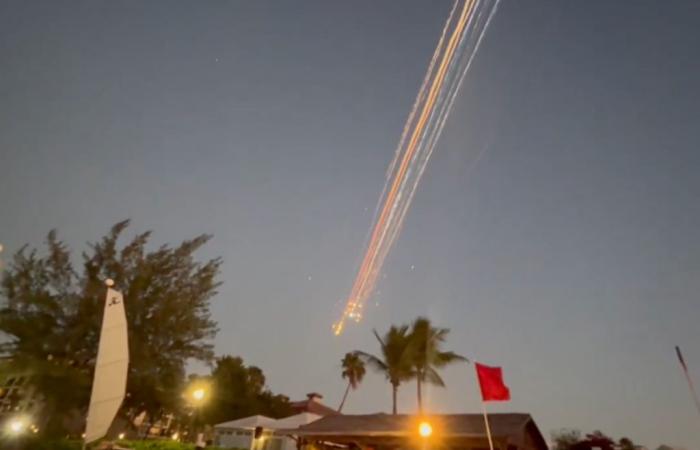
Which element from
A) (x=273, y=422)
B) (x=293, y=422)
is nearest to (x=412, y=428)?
(x=293, y=422)

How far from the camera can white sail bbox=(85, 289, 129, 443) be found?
9.91 m

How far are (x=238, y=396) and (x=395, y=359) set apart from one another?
79.1ft

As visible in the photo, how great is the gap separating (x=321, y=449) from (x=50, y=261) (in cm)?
1753

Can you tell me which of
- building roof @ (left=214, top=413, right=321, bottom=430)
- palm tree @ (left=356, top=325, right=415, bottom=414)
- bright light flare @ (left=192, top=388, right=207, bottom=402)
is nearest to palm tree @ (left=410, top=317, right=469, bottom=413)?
palm tree @ (left=356, top=325, right=415, bottom=414)

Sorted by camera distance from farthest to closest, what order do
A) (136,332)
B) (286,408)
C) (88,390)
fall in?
1. (286,408)
2. (136,332)
3. (88,390)

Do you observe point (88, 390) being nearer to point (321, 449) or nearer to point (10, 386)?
point (10, 386)

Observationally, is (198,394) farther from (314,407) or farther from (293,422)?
(314,407)

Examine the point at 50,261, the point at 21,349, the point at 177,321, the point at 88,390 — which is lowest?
the point at 88,390

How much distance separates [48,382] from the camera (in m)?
20.4

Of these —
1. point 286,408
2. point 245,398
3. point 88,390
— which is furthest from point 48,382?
point 286,408

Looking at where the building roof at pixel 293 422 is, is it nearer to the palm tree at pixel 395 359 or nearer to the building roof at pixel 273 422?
the building roof at pixel 273 422

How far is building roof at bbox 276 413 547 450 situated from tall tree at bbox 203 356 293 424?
32.3 meters

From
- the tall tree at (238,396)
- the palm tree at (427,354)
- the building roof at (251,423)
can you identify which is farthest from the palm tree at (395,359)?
the tall tree at (238,396)

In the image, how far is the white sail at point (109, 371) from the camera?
32.5 ft
